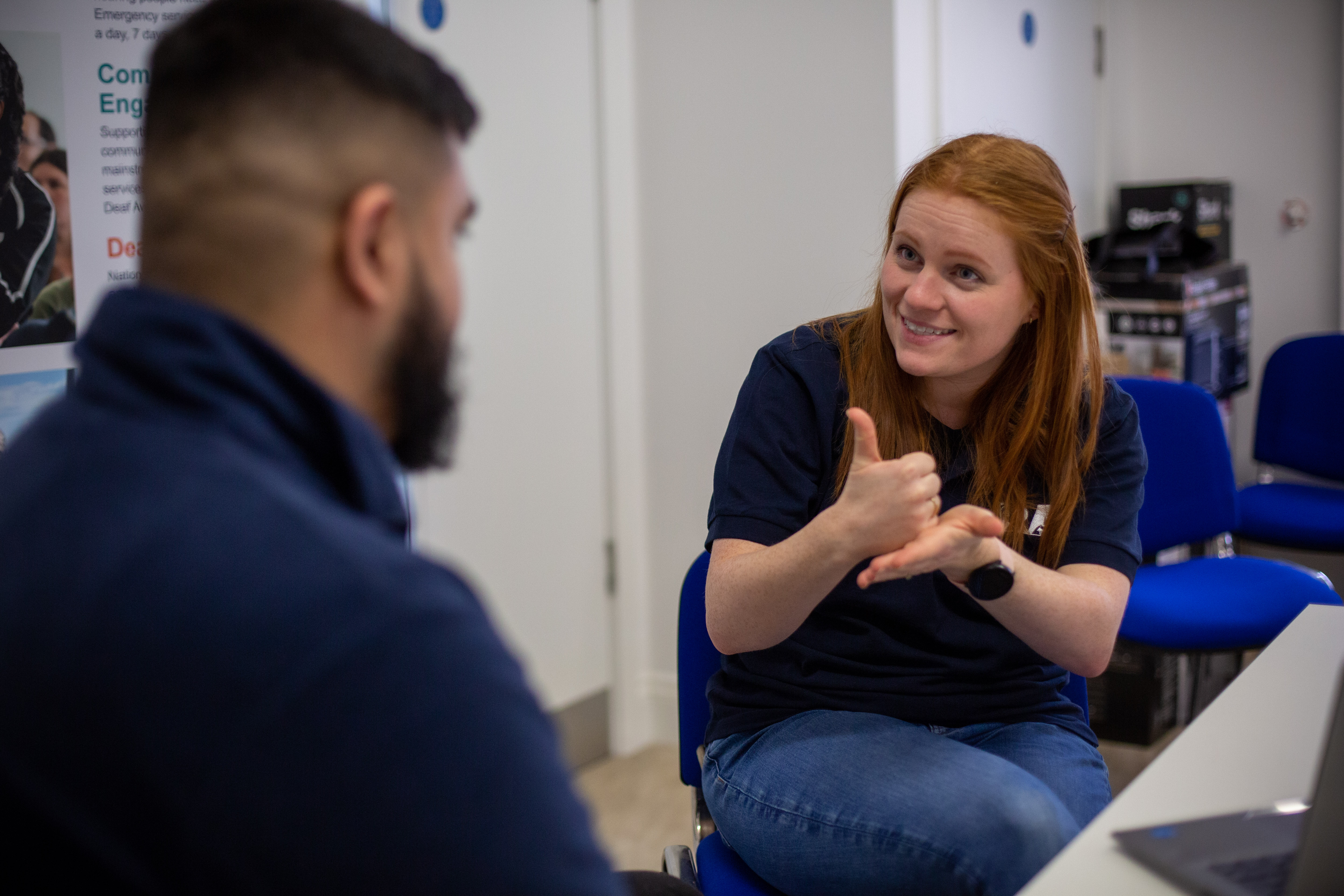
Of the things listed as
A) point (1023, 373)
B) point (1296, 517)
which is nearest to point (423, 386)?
point (1023, 373)

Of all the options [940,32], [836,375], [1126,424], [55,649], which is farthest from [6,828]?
[940,32]

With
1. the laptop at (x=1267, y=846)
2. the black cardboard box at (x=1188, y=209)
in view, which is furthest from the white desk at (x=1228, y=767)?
the black cardboard box at (x=1188, y=209)

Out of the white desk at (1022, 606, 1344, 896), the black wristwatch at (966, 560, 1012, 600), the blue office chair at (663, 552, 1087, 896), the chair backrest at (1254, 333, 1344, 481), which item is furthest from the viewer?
the chair backrest at (1254, 333, 1344, 481)

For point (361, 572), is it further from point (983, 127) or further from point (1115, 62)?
point (1115, 62)

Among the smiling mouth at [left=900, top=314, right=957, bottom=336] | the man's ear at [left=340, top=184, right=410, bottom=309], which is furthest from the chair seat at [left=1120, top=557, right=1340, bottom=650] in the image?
the man's ear at [left=340, top=184, right=410, bottom=309]

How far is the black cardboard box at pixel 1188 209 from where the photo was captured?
3637 mm

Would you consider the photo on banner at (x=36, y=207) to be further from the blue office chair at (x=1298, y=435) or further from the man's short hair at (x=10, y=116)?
the blue office chair at (x=1298, y=435)

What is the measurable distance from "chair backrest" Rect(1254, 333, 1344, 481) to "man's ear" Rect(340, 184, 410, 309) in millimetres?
3145

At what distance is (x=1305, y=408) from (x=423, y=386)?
3152 millimetres

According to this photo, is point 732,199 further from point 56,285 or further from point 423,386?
point 423,386

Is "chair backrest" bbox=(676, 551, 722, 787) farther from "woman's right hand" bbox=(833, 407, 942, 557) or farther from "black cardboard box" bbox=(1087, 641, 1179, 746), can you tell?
"black cardboard box" bbox=(1087, 641, 1179, 746)

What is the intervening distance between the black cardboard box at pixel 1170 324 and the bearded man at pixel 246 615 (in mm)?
2752

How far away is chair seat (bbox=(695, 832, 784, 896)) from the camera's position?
4.26ft

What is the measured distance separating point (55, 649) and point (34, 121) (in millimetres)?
1580
